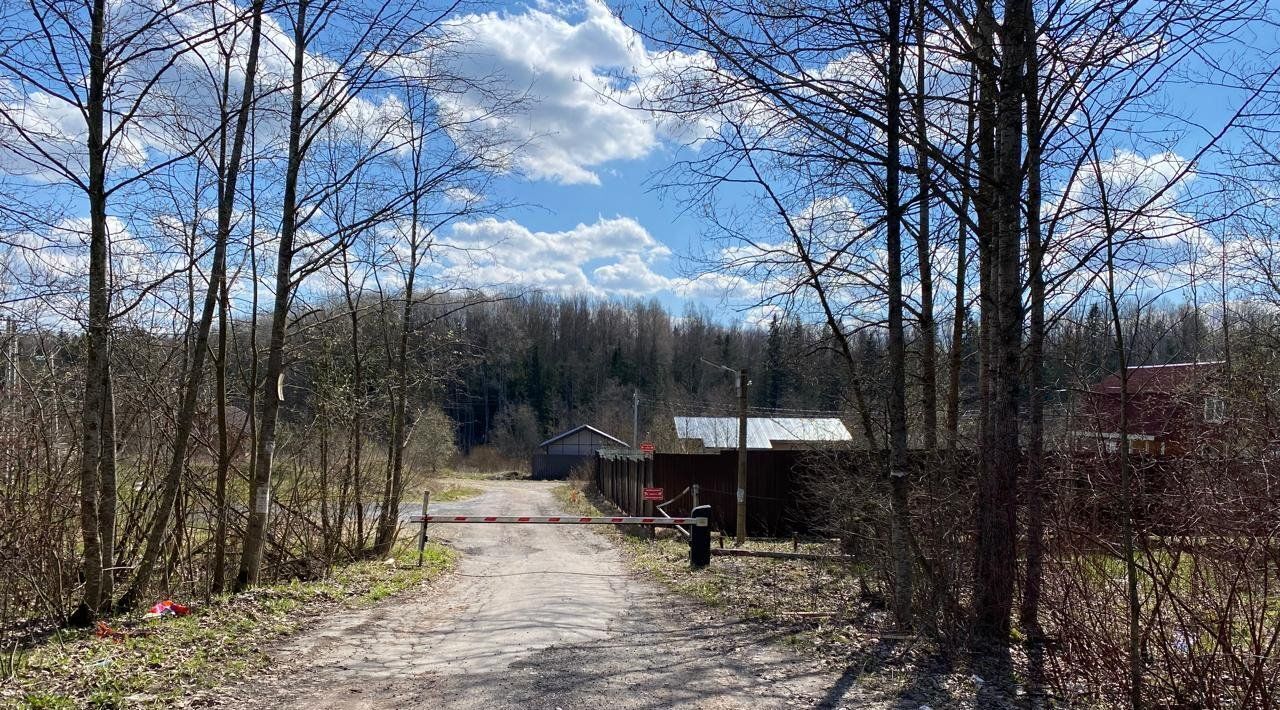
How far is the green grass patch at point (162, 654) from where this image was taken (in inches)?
206

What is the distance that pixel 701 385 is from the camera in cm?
8219

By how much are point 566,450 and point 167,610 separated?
2396 inches

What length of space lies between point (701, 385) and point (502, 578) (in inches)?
2714

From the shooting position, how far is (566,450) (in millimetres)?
68438

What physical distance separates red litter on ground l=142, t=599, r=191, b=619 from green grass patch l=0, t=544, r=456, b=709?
0.29 feet

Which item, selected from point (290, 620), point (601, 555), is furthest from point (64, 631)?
point (601, 555)

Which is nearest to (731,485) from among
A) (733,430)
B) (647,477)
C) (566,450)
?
(647,477)

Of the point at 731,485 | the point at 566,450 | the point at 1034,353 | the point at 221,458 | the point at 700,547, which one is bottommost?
the point at 566,450

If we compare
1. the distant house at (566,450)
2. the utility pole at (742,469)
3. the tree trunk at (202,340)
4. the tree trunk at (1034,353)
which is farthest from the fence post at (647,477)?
the distant house at (566,450)

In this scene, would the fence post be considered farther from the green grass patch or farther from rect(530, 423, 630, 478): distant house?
rect(530, 423, 630, 478): distant house

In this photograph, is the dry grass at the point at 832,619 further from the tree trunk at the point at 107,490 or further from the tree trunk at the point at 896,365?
the tree trunk at the point at 107,490

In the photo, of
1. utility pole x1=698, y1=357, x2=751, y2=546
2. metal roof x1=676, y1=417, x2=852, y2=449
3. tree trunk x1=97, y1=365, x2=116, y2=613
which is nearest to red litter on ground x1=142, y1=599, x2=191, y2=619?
tree trunk x1=97, y1=365, x2=116, y2=613

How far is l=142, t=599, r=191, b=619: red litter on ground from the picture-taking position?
25.2 feet

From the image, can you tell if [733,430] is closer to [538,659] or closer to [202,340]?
[202,340]
